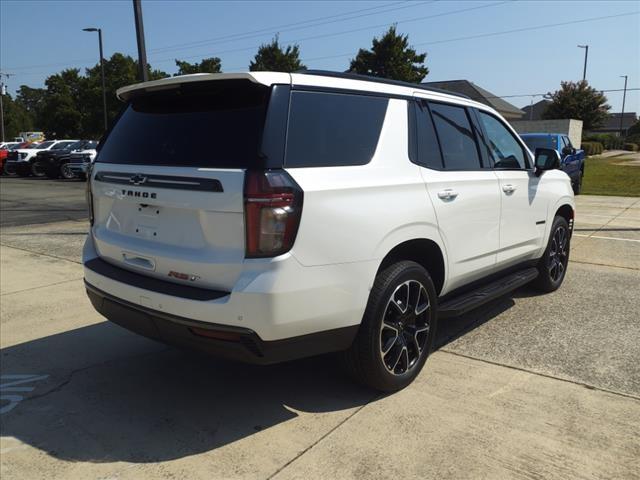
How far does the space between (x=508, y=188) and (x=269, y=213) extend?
2.56m

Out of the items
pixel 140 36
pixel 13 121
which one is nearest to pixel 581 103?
pixel 140 36

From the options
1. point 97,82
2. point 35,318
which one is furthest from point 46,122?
point 35,318

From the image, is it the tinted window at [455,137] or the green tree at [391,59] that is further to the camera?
the green tree at [391,59]

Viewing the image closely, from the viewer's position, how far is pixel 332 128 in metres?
3.08

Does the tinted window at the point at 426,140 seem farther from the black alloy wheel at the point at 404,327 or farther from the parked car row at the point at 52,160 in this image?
the parked car row at the point at 52,160

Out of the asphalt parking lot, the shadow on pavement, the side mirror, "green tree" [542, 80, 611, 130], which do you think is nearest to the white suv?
the asphalt parking lot

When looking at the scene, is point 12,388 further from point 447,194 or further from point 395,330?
point 447,194

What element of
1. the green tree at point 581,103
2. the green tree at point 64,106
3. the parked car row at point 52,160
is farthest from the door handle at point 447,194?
the green tree at point 581,103

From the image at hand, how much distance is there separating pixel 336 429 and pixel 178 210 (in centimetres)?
148

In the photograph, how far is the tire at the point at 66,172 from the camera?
79.9 feet

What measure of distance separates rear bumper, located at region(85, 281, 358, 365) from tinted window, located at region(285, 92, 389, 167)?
35.2 inches

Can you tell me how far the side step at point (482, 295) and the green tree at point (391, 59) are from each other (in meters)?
34.3

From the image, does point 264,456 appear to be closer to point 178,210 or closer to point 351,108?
point 178,210

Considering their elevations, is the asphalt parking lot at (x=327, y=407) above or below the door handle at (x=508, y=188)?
below
